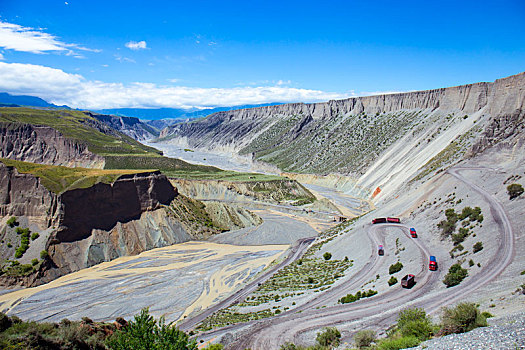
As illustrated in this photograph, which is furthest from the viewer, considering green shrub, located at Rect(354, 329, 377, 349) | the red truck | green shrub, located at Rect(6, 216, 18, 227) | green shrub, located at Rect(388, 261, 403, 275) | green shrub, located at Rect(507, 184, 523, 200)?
the red truck

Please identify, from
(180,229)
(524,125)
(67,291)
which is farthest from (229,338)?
(524,125)

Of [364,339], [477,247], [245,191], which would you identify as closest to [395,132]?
[245,191]

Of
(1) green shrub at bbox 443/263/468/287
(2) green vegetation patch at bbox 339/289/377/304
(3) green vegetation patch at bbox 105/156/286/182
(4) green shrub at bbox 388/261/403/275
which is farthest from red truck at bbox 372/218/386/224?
(3) green vegetation patch at bbox 105/156/286/182

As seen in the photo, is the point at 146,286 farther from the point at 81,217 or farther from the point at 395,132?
the point at 395,132

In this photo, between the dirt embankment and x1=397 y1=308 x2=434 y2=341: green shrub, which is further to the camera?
the dirt embankment

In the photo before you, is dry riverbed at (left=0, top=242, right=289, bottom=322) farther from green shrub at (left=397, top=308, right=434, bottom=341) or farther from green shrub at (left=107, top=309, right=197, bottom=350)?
green shrub at (left=397, top=308, right=434, bottom=341)

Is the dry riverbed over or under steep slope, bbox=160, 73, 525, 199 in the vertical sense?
under

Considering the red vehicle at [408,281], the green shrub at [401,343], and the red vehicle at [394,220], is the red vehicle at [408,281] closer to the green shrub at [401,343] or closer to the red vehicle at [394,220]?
the green shrub at [401,343]
